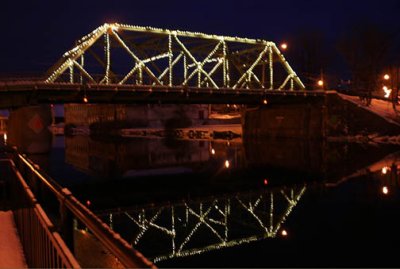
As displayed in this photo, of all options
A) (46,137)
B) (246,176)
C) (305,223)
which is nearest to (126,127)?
(46,137)

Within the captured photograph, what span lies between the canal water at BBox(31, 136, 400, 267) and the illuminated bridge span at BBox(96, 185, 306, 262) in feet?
0.12

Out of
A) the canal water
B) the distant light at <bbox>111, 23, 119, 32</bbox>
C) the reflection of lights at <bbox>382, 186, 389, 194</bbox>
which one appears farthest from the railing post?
the distant light at <bbox>111, 23, 119, 32</bbox>

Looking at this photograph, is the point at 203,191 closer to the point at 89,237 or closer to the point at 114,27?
the point at 89,237

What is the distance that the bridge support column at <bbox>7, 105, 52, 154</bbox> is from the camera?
48344mm

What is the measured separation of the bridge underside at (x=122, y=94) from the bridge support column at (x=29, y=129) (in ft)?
10.4

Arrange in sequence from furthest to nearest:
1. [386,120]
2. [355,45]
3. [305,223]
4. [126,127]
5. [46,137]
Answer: [126,127], [355,45], [386,120], [46,137], [305,223]

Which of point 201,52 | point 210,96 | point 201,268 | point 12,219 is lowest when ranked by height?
point 201,268

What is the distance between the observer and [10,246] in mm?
10305

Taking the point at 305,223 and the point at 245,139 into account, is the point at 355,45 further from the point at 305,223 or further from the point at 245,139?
the point at 305,223

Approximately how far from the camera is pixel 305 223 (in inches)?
667

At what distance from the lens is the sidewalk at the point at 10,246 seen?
907 centimetres

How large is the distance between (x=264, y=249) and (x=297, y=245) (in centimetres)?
109

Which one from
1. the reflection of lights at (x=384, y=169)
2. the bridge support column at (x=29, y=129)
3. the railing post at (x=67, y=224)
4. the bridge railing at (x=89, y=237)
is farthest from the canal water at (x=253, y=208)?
the bridge support column at (x=29, y=129)

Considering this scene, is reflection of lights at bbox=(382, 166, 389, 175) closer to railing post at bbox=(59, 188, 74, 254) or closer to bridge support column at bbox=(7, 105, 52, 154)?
railing post at bbox=(59, 188, 74, 254)
